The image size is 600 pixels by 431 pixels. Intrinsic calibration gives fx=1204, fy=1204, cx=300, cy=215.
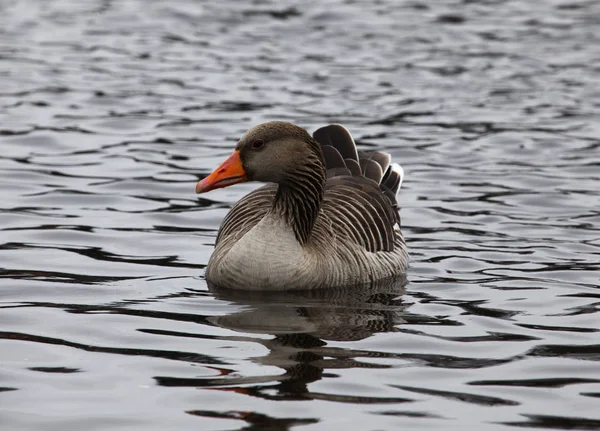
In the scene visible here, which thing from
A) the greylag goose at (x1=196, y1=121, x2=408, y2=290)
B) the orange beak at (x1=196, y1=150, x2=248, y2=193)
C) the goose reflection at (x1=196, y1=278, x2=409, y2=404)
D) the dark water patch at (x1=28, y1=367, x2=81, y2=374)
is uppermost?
the orange beak at (x1=196, y1=150, x2=248, y2=193)

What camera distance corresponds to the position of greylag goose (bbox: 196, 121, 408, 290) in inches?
379

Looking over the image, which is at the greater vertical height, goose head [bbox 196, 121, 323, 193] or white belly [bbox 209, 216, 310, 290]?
goose head [bbox 196, 121, 323, 193]

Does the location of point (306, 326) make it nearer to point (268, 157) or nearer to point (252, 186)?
point (268, 157)

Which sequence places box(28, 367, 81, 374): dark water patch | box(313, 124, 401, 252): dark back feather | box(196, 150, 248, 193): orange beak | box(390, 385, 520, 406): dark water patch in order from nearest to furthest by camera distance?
box(390, 385, 520, 406): dark water patch < box(28, 367, 81, 374): dark water patch < box(196, 150, 248, 193): orange beak < box(313, 124, 401, 252): dark back feather

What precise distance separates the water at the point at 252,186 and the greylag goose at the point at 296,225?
22 cm

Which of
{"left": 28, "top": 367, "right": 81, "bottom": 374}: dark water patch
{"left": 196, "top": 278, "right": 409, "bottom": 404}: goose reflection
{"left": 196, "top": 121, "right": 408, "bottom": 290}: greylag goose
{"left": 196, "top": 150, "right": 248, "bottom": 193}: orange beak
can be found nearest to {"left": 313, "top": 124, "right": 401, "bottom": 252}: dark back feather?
{"left": 196, "top": 121, "right": 408, "bottom": 290}: greylag goose

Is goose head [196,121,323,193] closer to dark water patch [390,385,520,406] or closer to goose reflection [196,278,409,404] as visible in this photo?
goose reflection [196,278,409,404]

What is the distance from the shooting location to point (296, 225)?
32.4ft

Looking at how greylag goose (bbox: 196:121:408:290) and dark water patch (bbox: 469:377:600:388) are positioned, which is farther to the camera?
greylag goose (bbox: 196:121:408:290)

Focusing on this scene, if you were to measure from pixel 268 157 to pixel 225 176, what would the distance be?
42 cm

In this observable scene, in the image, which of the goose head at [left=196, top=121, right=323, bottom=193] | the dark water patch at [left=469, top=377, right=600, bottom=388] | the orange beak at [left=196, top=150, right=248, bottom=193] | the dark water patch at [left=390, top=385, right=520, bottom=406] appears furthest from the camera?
the goose head at [left=196, top=121, right=323, bottom=193]

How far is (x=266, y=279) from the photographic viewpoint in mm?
9609

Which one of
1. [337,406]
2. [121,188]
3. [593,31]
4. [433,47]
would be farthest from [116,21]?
[337,406]

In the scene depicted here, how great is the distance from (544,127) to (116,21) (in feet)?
34.2
